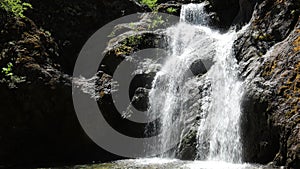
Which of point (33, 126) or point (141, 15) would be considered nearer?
point (33, 126)

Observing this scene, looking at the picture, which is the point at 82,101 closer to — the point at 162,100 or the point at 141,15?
the point at 162,100

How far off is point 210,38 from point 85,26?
220 inches

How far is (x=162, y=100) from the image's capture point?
11.0m

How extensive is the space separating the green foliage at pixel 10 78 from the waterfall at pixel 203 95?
4557 millimetres

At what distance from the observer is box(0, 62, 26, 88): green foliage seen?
10352 mm

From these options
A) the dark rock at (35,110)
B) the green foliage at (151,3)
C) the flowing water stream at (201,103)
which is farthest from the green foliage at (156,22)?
the dark rock at (35,110)

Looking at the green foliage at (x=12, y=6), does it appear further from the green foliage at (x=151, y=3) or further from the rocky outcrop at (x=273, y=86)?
the rocky outcrop at (x=273, y=86)

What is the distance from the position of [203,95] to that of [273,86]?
2.67 meters

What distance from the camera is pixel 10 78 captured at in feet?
34.2

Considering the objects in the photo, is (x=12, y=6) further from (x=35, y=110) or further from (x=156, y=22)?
(x=156, y=22)

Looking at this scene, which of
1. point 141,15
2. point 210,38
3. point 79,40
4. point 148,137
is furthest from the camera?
point 141,15

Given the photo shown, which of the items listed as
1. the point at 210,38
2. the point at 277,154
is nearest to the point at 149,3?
the point at 210,38

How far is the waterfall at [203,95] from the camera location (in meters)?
8.53

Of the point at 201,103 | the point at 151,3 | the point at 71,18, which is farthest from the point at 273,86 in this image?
the point at 151,3
